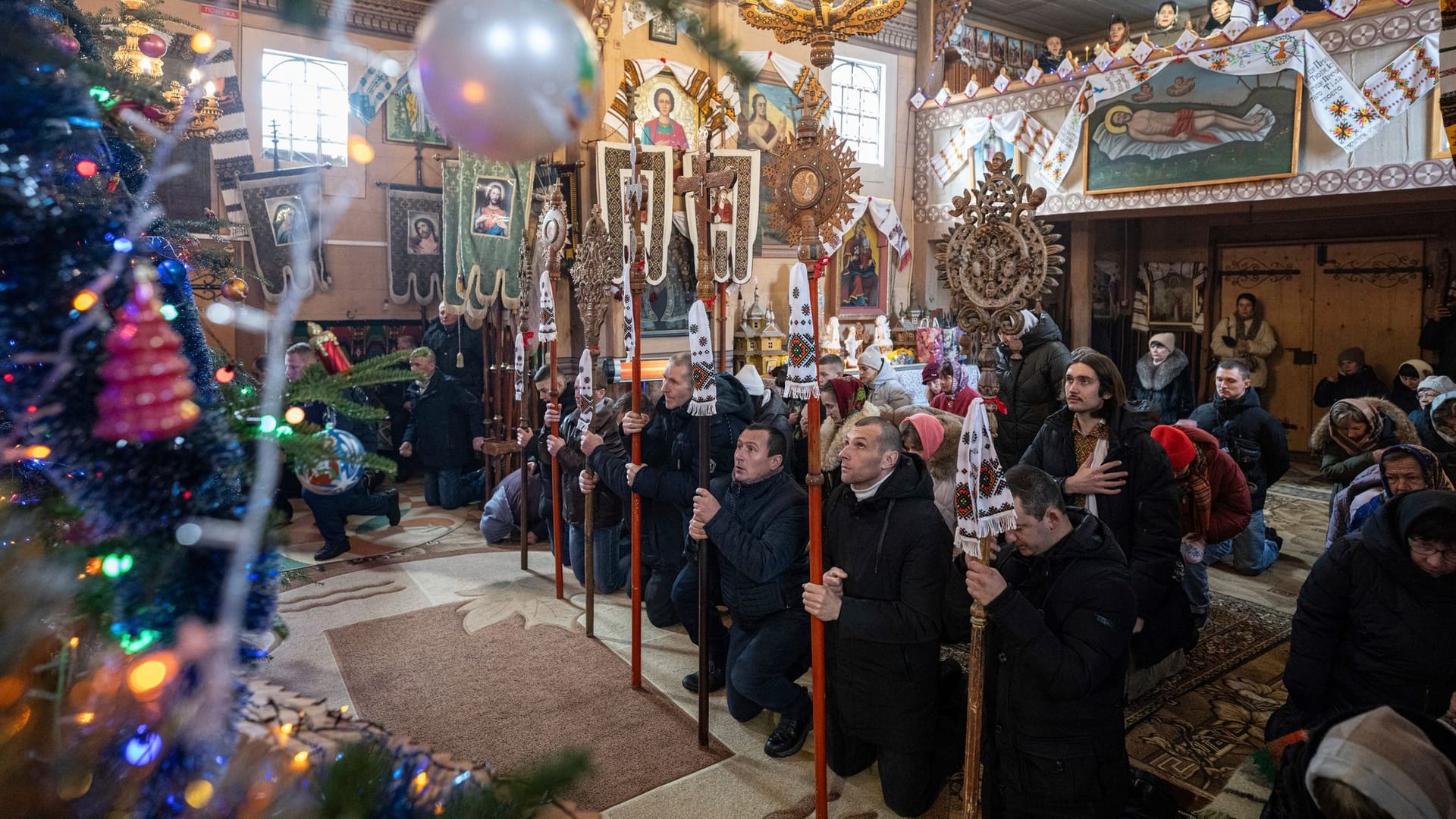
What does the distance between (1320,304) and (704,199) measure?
1035 centimetres

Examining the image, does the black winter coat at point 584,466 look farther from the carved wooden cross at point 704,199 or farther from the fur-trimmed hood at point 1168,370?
the fur-trimmed hood at point 1168,370

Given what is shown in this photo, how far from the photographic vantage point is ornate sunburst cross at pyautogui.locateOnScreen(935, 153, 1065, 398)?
354 cm

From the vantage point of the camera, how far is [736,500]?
390 centimetres

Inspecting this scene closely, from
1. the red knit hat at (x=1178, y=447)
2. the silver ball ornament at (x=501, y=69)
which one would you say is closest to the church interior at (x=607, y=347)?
the silver ball ornament at (x=501, y=69)

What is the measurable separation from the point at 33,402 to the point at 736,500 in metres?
3.04

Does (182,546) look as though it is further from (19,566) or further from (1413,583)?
(1413,583)

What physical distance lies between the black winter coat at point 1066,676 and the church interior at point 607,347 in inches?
1.9

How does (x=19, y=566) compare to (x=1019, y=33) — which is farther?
(x=1019, y=33)

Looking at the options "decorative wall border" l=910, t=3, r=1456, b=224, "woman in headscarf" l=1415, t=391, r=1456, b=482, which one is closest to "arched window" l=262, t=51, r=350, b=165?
"decorative wall border" l=910, t=3, r=1456, b=224

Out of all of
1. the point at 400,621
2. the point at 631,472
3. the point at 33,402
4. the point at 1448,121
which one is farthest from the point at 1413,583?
the point at 400,621

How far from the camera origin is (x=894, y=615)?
317 centimetres

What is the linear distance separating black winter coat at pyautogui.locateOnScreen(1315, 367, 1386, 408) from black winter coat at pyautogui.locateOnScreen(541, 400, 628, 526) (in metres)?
8.72

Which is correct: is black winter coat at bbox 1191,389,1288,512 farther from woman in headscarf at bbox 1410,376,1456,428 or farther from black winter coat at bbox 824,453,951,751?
black winter coat at bbox 824,453,951,751

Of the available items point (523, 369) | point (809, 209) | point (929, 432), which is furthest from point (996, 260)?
point (523, 369)
